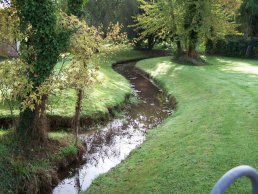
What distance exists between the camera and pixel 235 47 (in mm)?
42500

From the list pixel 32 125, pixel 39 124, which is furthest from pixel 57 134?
pixel 32 125

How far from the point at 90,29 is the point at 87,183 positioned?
4852 mm

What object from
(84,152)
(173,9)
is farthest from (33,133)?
(173,9)

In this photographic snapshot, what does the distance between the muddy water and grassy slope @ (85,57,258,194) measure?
2.31 feet

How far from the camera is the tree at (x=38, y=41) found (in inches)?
383

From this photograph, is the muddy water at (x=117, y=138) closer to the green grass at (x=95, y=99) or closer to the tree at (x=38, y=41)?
the green grass at (x=95, y=99)

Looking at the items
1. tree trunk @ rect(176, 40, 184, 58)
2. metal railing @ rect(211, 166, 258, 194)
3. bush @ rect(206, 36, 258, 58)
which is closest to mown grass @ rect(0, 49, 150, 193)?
metal railing @ rect(211, 166, 258, 194)

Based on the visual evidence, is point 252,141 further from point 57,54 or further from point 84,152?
point 57,54

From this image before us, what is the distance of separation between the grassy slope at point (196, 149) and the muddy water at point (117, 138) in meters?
0.71

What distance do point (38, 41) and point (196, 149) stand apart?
19.4ft

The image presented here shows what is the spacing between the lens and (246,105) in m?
15.7

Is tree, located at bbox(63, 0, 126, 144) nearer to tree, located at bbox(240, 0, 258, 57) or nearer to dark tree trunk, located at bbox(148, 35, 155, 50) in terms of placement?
dark tree trunk, located at bbox(148, 35, 155, 50)

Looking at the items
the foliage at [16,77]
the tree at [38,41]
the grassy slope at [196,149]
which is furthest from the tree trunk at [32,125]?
the grassy slope at [196,149]

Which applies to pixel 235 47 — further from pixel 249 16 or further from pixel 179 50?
pixel 179 50
